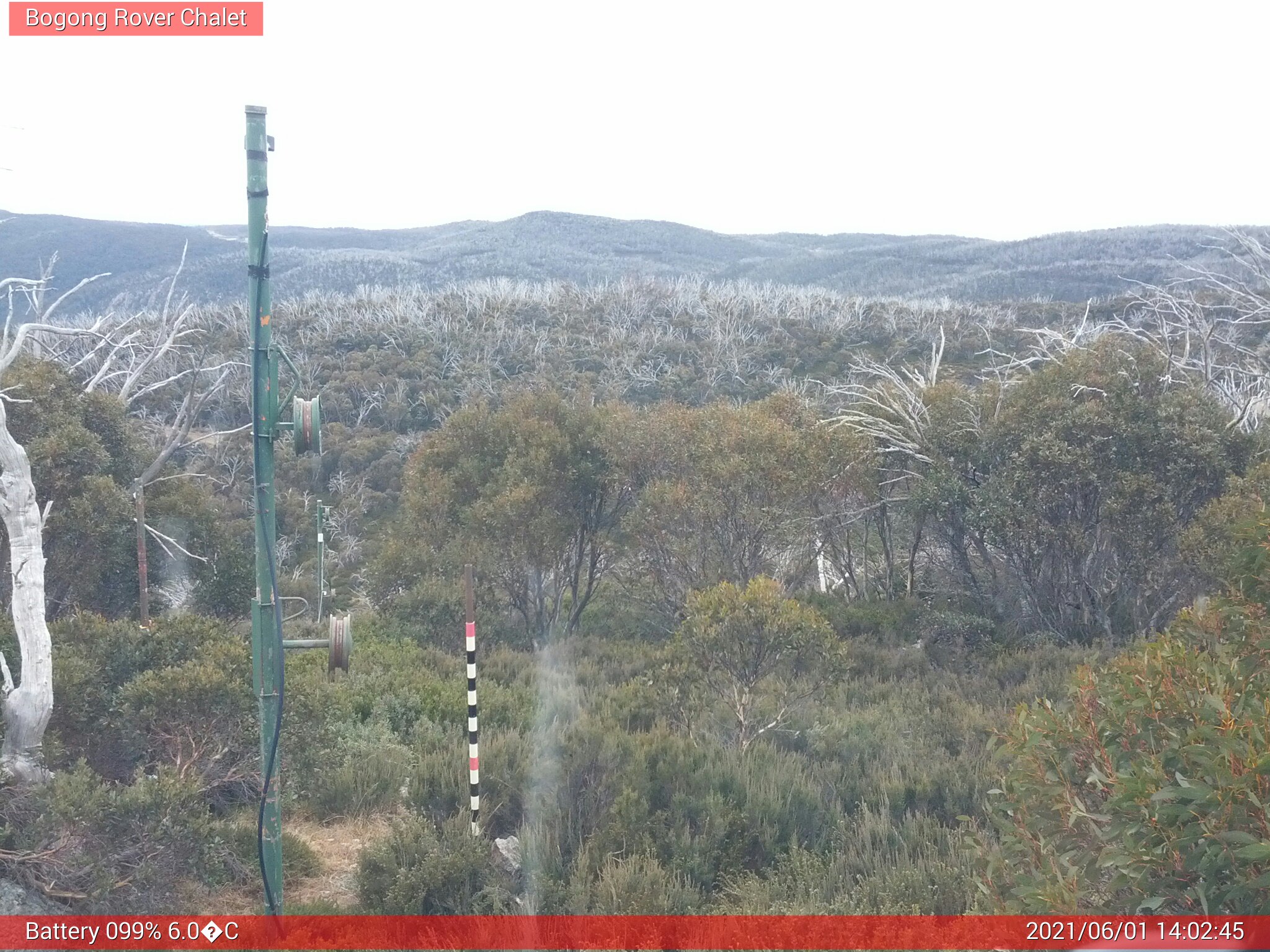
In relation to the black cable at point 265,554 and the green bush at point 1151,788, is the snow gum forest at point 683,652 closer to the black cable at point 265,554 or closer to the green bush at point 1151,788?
the green bush at point 1151,788

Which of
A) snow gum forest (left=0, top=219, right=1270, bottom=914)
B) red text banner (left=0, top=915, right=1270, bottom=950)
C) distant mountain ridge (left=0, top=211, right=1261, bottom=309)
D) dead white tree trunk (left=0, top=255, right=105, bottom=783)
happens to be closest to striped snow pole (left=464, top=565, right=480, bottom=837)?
snow gum forest (left=0, top=219, right=1270, bottom=914)

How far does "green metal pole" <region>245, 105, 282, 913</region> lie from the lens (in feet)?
13.6

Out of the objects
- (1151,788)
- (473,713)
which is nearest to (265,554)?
(473,713)

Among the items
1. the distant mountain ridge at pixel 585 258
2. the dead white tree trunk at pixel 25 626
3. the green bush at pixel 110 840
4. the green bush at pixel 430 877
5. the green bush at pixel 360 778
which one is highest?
the distant mountain ridge at pixel 585 258

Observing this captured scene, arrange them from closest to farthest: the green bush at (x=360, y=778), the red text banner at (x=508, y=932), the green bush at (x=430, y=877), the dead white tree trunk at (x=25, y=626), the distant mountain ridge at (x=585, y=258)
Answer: the red text banner at (x=508, y=932), the green bush at (x=430, y=877), the dead white tree trunk at (x=25, y=626), the green bush at (x=360, y=778), the distant mountain ridge at (x=585, y=258)

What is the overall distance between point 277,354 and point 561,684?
238 inches

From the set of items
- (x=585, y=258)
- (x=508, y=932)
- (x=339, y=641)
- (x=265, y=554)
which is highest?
(x=585, y=258)

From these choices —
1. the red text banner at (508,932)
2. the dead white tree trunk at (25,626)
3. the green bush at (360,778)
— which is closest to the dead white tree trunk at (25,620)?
the dead white tree trunk at (25,626)

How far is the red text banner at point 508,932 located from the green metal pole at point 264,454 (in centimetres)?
42

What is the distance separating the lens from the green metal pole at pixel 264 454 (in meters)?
4.16

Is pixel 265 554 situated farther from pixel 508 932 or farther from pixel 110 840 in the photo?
pixel 508 932

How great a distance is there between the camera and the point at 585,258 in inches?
2756

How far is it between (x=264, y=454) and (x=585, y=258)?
67.6 meters

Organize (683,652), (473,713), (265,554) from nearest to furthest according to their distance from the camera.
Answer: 1. (265,554)
2. (473,713)
3. (683,652)
